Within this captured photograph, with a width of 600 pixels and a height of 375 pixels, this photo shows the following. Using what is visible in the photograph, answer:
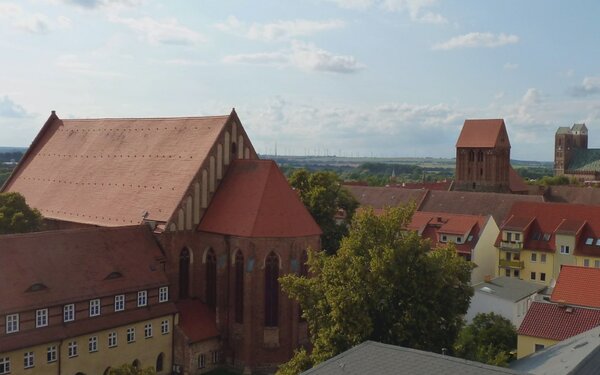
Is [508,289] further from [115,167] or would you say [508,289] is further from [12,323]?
[12,323]

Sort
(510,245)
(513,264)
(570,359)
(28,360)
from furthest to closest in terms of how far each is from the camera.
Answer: (510,245)
(513,264)
(28,360)
(570,359)

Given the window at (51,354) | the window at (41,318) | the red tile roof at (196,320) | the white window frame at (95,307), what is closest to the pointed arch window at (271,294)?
the red tile roof at (196,320)

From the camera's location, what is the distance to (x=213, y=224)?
48.3m

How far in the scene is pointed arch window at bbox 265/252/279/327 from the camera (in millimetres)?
46531

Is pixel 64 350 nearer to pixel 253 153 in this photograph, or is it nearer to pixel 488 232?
pixel 253 153

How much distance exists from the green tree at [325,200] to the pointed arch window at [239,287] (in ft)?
51.9

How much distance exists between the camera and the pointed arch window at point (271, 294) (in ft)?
153

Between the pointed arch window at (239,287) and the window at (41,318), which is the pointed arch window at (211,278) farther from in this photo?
the window at (41,318)

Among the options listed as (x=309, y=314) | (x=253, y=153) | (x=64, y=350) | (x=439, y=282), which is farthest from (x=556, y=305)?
(x=64, y=350)

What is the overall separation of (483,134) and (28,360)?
92107mm

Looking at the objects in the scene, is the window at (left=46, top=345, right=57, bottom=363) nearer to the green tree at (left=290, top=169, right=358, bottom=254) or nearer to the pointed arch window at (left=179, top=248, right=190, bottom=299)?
the pointed arch window at (left=179, top=248, right=190, bottom=299)

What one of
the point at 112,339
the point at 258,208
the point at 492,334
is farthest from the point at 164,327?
the point at 492,334

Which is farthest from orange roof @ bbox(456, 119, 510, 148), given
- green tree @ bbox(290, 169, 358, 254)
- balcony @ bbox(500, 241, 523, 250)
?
→ green tree @ bbox(290, 169, 358, 254)

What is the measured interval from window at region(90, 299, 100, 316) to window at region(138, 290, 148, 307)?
3179 mm
